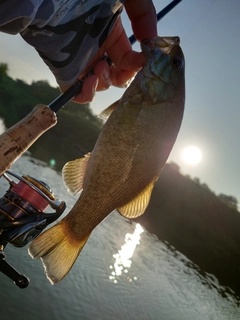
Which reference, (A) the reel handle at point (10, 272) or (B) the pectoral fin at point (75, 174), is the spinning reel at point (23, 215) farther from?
(B) the pectoral fin at point (75, 174)

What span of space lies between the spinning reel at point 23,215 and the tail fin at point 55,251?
394 mm

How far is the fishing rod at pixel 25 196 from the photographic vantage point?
2011 mm

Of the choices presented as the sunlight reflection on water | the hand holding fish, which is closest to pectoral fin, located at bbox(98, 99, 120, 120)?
the hand holding fish

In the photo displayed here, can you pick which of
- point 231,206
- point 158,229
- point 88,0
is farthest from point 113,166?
point 231,206

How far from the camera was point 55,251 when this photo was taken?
200 centimetres

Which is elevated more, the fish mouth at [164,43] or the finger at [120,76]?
the fish mouth at [164,43]

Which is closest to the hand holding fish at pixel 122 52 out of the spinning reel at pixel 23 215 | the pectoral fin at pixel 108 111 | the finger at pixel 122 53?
the finger at pixel 122 53

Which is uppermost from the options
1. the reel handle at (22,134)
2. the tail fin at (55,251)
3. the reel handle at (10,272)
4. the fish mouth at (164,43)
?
the fish mouth at (164,43)

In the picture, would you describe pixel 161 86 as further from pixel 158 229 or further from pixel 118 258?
pixel 158 229

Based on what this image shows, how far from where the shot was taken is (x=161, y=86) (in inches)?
83.9

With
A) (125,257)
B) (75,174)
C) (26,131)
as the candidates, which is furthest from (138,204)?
(125,257)

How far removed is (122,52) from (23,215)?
143cm

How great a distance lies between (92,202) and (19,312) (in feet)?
16.8

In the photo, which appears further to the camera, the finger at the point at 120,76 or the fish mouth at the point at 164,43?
the finger at the point at 120,76
